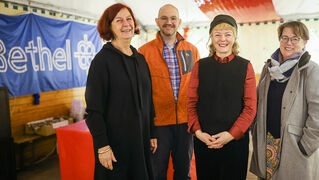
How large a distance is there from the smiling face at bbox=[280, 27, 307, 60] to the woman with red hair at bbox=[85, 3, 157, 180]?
1036mm

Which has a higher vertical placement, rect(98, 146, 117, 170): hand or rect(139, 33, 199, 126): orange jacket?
rect(139, 33, 199, 126): orange jacket

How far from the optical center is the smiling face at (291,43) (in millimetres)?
1569

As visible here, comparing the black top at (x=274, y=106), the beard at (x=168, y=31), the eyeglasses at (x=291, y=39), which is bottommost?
the black top at (x=274, y=106)

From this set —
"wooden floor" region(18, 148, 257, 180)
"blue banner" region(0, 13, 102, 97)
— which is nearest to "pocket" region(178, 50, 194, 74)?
"wooden floor" region(18, 148, 257, 180)

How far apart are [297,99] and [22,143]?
11.9 ft

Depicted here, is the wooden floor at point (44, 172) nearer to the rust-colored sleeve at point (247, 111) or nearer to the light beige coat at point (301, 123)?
the light beige coat at point (301, 123)

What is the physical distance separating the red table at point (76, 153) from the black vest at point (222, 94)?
1173mm

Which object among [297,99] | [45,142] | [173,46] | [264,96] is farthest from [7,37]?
[297,99]

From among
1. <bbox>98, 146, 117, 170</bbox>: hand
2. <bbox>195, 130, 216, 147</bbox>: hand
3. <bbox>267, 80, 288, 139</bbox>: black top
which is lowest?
<bbox>98, 146, 117, 170</bbox>: hand

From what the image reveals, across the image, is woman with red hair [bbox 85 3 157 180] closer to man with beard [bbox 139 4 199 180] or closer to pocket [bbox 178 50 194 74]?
man with beard [bbox 139 4 199 180]

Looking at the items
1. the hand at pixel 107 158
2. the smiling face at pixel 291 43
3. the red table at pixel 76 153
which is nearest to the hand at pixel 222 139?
the hand at pixel 107 158

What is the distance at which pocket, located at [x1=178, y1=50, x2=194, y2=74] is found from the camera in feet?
6.39

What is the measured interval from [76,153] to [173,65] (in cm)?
139

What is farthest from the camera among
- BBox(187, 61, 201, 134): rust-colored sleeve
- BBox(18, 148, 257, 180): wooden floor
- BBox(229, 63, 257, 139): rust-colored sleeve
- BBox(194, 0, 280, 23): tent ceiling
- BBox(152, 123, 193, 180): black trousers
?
BBox(194, 0, 280, 23): tent ceiling
